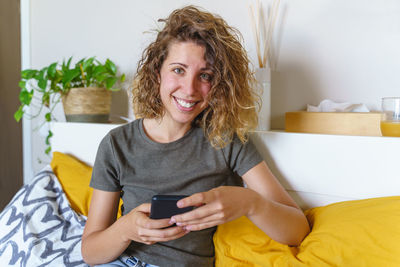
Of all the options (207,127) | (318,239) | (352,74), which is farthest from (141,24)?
(318,239)

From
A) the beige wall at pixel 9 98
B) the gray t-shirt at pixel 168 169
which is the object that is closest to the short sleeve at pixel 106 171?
the gray t-shirt at pixel 168 169

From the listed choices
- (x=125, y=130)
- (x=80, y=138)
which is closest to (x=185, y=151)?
(x=125, y=130)

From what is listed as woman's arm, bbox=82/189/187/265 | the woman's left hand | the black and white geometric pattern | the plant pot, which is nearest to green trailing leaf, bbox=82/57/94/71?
the plant pot

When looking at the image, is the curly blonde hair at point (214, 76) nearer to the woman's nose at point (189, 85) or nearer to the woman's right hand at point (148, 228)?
the woman's nose at point (189, 85)

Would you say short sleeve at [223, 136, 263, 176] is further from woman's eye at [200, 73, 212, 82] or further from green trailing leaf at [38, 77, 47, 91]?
green trailing leaf at [38, 77, 47, 91]

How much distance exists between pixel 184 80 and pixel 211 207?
1.05ft

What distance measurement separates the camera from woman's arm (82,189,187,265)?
2.30ft

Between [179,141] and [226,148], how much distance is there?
0.43 ft

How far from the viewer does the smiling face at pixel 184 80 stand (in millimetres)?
821

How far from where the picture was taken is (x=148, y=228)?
2.30 feet

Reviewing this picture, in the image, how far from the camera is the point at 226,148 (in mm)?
923

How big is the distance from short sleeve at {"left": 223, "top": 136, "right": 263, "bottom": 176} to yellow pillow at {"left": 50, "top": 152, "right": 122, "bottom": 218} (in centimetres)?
45

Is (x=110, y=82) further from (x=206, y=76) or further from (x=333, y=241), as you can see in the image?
(x=333, y=241)

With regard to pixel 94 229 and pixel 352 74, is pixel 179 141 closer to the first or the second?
pixel 94 229
